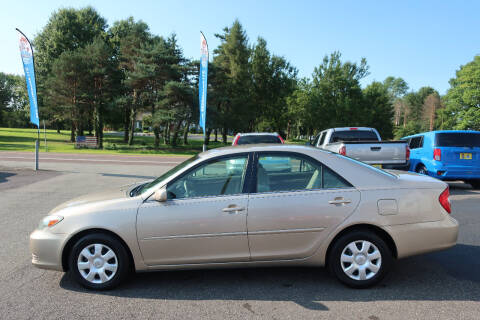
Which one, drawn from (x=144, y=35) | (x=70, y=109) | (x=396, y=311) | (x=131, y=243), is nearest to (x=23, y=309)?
(x=131, y=243)

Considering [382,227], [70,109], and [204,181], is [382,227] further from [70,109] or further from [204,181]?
[70,109]

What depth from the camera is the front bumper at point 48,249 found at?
3.68 m

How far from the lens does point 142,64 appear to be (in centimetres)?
3441

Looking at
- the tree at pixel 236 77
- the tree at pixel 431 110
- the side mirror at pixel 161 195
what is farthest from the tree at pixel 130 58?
the tree at pixel 431 110

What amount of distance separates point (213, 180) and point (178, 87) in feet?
99.0

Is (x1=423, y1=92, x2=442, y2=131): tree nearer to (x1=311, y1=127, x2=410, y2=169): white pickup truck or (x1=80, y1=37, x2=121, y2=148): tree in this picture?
(x1=80, y1=37, x2=121, y2=148): tree

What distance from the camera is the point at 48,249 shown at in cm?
371

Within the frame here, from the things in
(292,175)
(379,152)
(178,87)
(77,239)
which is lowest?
(77,239)

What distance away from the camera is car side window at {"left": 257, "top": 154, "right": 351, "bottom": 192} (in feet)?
12.4

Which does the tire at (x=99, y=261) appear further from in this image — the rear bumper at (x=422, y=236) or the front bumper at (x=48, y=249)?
the rear bumper at (x=422, y=236)

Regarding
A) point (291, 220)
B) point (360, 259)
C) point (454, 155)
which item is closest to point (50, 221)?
point (291, 220)

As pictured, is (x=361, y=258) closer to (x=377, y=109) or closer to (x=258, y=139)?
(x=258, y=139)

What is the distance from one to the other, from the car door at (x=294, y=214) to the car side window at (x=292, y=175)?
0.4 inches

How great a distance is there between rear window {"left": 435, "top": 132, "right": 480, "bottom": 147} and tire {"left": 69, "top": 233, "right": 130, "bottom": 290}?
401 inches
